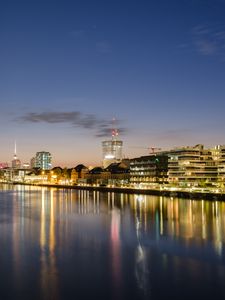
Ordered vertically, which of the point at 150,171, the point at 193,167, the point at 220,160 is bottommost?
the point at 150,171

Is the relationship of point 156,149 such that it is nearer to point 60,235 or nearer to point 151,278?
point 60,235

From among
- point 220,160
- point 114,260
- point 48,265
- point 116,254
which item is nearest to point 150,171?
point 220,160

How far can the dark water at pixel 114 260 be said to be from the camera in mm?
11992

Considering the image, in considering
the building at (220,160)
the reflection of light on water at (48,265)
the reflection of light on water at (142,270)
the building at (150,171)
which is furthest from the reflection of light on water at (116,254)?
the building at (150,171)

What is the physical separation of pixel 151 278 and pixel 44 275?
140 inches

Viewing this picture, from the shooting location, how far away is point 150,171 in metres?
77.1

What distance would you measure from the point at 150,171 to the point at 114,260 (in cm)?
6172

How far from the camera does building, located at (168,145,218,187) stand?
64562 millimetres

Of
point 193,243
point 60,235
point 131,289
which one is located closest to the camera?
point 131,289

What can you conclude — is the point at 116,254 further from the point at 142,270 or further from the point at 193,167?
the point at 193,167

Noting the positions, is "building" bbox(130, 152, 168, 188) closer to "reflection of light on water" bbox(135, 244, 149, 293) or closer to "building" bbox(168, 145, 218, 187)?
"building" bbox(168, 145, 218, 187)

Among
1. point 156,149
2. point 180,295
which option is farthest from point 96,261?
point 156,149

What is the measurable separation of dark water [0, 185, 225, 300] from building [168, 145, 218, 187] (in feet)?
127

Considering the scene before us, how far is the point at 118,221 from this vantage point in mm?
28391
